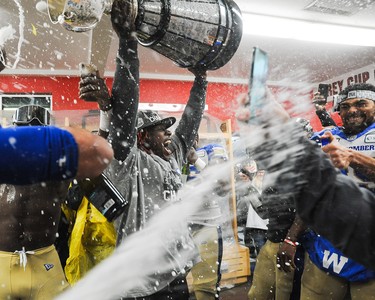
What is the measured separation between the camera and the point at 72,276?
2.35 metres

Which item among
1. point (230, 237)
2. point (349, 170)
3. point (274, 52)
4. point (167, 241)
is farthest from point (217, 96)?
point (167, 241)

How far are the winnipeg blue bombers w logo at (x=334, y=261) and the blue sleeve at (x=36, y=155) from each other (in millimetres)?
1862

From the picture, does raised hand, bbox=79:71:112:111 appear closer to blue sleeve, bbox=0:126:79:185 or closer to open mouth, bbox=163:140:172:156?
open mouth, bbox=163:140:172:156

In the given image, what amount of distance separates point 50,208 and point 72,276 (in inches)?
18.7

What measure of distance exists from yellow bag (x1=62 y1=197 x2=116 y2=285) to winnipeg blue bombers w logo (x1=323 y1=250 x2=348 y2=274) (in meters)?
1.25

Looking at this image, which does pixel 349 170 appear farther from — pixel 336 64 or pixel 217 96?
pixel 217 96

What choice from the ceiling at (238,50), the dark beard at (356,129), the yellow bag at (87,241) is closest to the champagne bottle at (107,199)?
the yellow bag at (87,241)

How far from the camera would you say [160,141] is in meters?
2.43

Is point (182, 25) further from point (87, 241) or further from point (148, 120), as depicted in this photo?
point (87, 241)

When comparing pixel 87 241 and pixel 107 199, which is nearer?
pixel 107 199

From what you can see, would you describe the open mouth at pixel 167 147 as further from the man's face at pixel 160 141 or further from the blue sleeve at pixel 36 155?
the blue sleeve at pixel 36 155

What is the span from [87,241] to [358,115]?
191 cm

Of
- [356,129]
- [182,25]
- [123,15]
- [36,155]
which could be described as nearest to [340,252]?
[356,129]

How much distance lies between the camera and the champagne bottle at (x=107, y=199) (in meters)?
1.71
